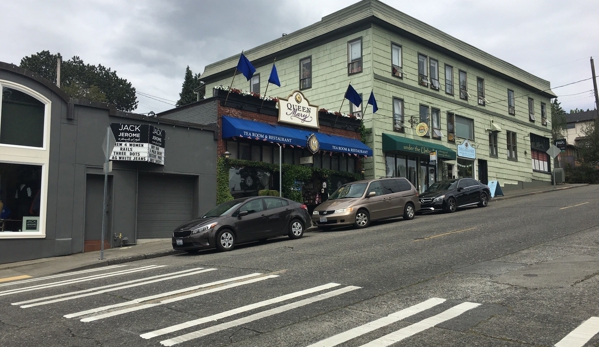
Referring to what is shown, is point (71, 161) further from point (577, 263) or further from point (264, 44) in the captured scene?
point (264, 44)

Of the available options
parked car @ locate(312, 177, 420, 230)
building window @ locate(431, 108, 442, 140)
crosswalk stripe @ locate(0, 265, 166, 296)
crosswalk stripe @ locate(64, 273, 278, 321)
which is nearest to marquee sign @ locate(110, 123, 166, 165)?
crosswalk stripe @ locate(0, 265, 166, 296)

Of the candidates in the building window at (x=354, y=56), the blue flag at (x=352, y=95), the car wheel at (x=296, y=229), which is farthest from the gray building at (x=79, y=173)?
the building window at (x=354, y=56)

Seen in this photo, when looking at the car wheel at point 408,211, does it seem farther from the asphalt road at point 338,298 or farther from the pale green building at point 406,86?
the pale green building at point 406,86

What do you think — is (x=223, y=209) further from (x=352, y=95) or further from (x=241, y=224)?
(x=352, y=95)

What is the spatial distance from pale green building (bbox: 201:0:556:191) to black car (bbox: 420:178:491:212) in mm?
3230

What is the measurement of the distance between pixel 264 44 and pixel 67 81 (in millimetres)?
31111

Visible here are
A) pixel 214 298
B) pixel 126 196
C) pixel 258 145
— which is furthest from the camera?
pixel 258 145

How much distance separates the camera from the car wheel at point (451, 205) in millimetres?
20156

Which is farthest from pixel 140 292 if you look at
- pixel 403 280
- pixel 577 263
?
pixel 577 263

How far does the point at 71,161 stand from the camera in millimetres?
14664

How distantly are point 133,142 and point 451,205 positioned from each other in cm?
1298

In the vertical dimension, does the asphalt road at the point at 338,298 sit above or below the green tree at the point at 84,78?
below

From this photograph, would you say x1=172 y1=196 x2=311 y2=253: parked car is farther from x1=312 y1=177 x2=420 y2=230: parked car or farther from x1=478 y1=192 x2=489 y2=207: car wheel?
x1=478 y1=192 x2=489 y2=207: car wheel

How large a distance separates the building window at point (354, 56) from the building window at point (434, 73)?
5.82m
